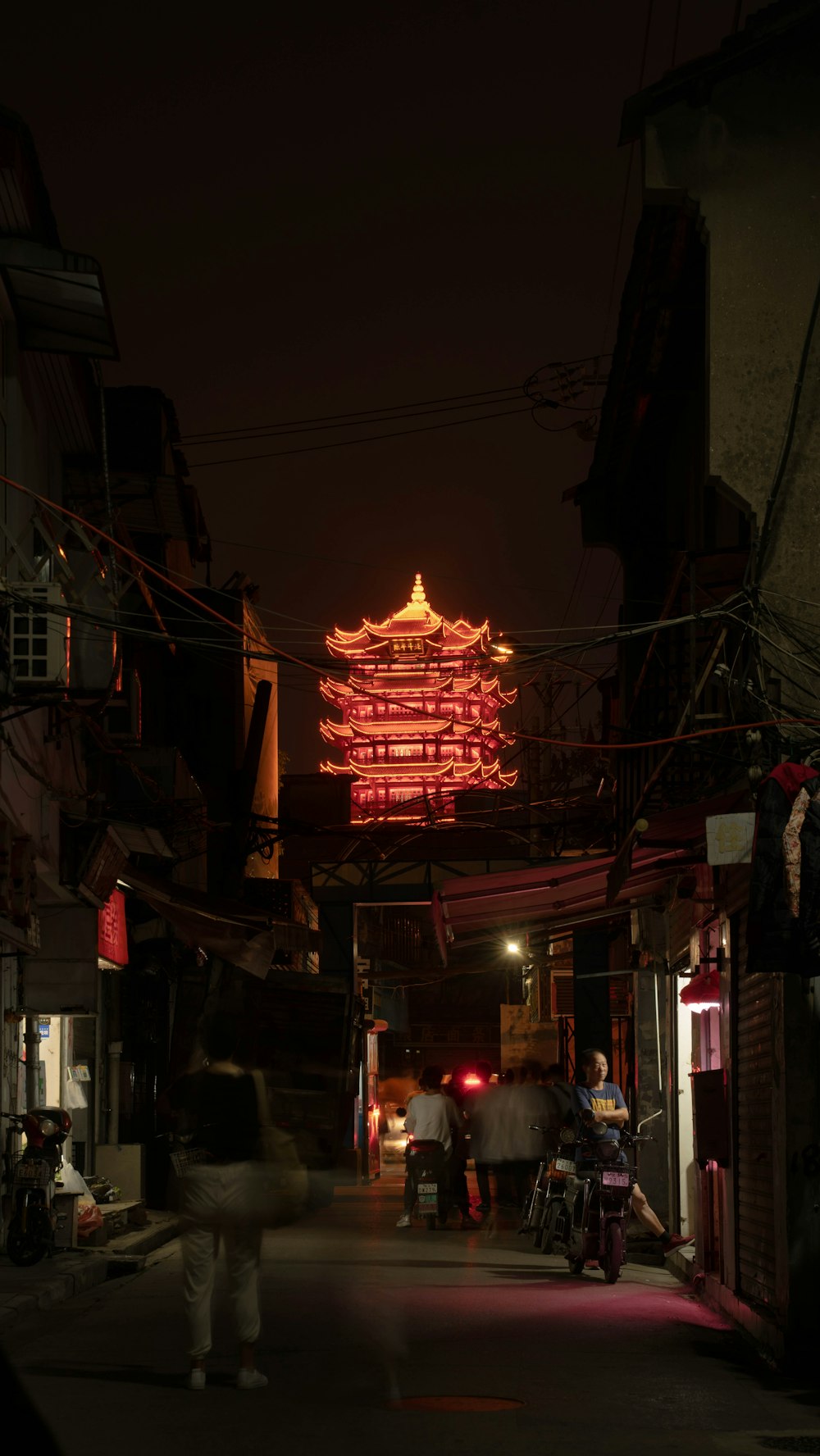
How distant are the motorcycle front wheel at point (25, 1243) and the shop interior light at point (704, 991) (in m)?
6.57

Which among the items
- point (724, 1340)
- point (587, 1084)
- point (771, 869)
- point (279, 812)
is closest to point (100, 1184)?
point (587, 1084)

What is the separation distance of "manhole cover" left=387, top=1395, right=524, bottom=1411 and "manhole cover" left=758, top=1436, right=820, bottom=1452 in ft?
4.69

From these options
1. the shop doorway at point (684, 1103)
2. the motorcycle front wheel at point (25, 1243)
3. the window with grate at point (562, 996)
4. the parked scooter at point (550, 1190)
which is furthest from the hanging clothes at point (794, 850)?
the window with grate at point (562, 996)

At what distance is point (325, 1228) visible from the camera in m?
22.5

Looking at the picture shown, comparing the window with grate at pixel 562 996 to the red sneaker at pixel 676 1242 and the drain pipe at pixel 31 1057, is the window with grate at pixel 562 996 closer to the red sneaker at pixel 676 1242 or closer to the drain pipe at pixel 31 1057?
the red sneaker at pixel 676 1242

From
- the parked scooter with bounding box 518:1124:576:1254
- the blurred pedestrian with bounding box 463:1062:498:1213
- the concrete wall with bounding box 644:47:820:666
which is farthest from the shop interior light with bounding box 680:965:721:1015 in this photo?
the blurred pedestrian with bounding box 463:1062:498:1213

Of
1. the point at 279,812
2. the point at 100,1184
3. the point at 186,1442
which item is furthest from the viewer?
the point at 279,812

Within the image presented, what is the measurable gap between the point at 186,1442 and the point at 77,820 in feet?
42.4

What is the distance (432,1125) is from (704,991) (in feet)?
26.8

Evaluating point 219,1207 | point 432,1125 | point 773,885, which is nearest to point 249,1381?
point 219,1207

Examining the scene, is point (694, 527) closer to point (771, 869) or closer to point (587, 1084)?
point (587, 1084)

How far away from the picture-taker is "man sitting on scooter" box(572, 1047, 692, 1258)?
16516 millimetres

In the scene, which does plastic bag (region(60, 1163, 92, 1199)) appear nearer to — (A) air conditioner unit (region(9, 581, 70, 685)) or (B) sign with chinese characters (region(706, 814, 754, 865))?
(A) air conditioner unit (region(9, 581, 70, 685))

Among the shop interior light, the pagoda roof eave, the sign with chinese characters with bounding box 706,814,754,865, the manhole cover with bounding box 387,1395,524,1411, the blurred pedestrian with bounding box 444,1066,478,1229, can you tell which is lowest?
the blurred pedestrian with bounding box 444,1066,478,1229
